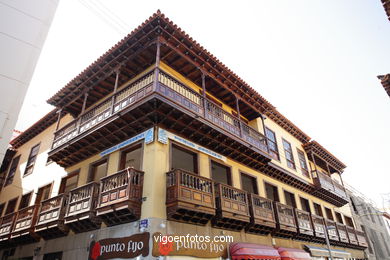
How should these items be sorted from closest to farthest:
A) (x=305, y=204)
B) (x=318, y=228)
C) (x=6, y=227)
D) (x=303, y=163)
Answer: (x=6, y=227)
(x=318, y=228)
(x=305, y=204)
(x=303, y=163)

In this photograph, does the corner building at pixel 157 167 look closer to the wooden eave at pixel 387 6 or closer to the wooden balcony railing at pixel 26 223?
the wooden balcony railing at pixel 26 223

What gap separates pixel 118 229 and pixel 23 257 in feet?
26.6

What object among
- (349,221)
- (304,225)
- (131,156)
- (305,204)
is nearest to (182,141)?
(131,156)

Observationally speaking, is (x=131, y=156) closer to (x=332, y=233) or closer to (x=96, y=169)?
(x=96, y=169)

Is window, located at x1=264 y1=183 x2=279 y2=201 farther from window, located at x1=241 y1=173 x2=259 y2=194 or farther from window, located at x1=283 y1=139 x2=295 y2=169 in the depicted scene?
window, located at x1=283 y1=139 x2=295 y2=169

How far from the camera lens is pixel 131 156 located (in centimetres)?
1272

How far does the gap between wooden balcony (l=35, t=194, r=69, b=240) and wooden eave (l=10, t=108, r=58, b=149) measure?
22.0ft

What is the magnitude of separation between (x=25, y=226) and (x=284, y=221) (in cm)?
1327

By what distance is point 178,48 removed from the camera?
11.9 m

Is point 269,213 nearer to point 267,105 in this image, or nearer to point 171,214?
point 171,214

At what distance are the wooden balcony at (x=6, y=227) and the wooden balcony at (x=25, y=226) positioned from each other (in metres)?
0.38

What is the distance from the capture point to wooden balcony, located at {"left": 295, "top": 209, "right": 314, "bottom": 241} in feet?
48.4

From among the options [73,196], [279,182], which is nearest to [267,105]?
[279,182]

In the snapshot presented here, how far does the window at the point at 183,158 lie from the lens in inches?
453
